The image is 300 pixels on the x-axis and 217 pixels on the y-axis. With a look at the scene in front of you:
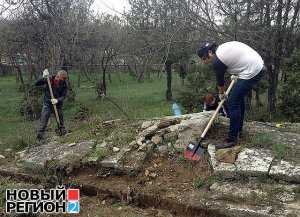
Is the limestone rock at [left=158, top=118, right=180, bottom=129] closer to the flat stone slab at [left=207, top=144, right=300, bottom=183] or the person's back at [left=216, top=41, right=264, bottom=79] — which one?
the flat stone slab at [left=207, top=144, right=300, bottom=183]

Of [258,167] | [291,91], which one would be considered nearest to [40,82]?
[258,167]

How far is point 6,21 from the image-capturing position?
14.2 meters

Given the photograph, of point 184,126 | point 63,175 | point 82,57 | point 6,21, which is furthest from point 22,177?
point 82,57

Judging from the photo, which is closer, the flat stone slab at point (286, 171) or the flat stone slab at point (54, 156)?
the flat stone slab at point (286, 171)

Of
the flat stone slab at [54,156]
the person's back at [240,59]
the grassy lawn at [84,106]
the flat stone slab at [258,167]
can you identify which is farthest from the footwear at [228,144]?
the grassy lawn at [84,106]

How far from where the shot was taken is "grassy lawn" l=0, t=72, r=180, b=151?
27.9 feet

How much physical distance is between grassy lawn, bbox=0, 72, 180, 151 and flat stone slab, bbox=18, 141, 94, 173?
67 cm

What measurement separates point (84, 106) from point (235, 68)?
8.85 metres

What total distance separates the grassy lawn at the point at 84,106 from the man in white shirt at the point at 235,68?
275cm

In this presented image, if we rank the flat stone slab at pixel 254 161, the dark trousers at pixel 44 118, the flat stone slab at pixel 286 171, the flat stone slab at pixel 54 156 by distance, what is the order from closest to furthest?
the flat stone slab at pixel 286 171 → the flat stone slab at pixel 254 161 → the flat stone slab at pixel 54 156 → the dark trousers at pixel 44 118

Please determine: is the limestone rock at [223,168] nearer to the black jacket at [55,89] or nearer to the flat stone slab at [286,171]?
the flat stone slab at [286,171]

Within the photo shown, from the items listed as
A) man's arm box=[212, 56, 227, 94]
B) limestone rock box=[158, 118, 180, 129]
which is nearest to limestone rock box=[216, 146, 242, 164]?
man's arm box=[212, 56, 227, 94]

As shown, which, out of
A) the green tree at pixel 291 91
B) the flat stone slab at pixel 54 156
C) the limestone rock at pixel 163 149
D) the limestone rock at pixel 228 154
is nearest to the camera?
the limestone rock at pixel 228 154

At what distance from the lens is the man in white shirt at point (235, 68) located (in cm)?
550
